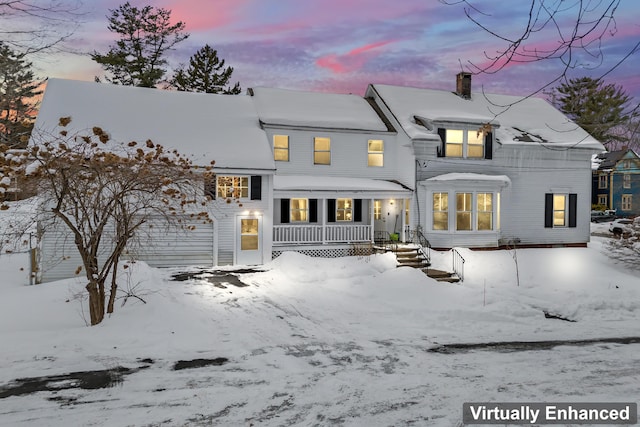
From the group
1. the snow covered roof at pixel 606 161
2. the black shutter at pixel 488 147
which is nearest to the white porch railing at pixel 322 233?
the black shutter at pixel 488 147

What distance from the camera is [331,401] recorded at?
20.7 feet

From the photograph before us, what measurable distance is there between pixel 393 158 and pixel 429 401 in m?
17.0

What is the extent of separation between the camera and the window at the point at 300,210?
21.1m

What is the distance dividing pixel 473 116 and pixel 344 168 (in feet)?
23.5

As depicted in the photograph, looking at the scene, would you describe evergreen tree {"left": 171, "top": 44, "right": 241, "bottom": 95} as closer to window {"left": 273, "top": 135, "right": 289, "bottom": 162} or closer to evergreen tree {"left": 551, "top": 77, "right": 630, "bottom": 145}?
window {"left": 273, "top": 135, "right": 289, "bottom": 162}

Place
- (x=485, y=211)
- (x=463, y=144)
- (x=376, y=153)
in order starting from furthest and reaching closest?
(x=376, y=153) → (x=463, y=144) → (x=485, y=211)

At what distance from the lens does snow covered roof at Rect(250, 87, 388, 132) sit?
20922 mm

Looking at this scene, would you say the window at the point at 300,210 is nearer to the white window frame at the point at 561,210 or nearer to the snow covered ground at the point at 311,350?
the snow covered ground at the point at 311,350

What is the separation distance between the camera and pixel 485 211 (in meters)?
20.9

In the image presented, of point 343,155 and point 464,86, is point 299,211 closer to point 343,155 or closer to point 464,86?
point 343,155

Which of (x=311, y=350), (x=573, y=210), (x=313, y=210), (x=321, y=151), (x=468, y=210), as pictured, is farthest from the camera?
(x=573, y=210)

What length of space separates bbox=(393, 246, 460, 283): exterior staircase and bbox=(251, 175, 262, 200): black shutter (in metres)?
6.51

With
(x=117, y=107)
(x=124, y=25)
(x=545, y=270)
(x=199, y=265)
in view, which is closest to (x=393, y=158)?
(x=545, y=270)

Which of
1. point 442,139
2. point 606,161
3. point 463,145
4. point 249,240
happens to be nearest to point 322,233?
point 249,240
